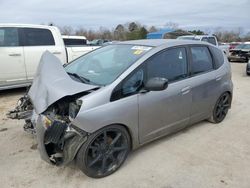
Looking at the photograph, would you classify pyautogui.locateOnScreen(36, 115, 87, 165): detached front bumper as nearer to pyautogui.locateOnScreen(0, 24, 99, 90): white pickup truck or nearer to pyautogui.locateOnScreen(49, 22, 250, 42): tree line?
pyautogui.locateOnScreen(0, 24, 99, 90): white pickup truck

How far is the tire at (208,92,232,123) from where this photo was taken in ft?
15.0

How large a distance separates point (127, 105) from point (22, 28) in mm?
4623

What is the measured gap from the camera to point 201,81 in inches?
156

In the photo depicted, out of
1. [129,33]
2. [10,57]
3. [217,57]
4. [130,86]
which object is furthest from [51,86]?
[129,33]

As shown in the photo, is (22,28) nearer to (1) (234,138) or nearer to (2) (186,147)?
(2) (186,147)

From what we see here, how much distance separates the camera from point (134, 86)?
10.3 ft

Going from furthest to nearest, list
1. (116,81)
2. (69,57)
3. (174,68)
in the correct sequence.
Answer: (69,57)
(174,68)
(116,81)

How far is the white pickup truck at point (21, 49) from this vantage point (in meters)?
6.14

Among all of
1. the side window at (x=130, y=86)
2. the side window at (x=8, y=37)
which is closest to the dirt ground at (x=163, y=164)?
the side window at (x=130, y=86)

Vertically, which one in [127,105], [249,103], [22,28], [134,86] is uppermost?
[22,28]

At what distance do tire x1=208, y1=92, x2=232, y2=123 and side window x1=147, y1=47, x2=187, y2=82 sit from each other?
1.21 metres

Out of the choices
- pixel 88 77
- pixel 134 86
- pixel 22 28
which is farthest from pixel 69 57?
pixel 134 86

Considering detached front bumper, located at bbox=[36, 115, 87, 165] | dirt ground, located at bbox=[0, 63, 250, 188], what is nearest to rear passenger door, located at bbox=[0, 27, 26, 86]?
dirt ground, located at bbox=[0, 63, 250, 188]

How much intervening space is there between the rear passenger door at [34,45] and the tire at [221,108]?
446cm
